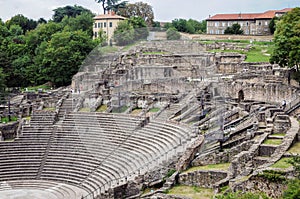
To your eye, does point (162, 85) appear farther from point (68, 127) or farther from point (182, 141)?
point (182, 141)

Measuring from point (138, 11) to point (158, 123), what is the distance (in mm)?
51587

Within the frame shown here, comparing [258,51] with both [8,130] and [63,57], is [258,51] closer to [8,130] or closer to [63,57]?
[63,57]

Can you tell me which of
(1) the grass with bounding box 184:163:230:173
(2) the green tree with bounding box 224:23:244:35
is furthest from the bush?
(2) the green tree with bounding box 224:23:244:35

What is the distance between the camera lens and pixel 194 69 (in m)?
46.3

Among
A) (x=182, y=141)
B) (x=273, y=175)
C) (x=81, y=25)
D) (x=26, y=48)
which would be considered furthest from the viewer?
(x=81, y=25)

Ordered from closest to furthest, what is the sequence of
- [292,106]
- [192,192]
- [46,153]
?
[192,192]
[292,106]
[46,153]

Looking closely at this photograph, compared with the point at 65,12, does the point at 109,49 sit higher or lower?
lower

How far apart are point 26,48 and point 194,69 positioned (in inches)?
1144

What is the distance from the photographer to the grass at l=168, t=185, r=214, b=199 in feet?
75.8

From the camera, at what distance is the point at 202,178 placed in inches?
976

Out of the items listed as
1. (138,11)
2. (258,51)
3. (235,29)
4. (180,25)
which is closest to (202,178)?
(258,51)

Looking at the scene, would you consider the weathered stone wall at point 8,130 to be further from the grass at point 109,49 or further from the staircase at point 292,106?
the staircase at point 292,106

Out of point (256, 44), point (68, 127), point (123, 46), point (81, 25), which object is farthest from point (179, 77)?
point (81, 25)

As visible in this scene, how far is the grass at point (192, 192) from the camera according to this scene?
23094mm
